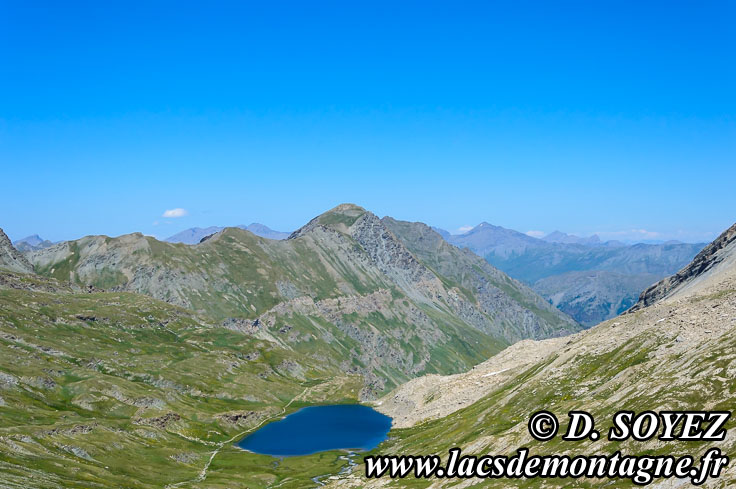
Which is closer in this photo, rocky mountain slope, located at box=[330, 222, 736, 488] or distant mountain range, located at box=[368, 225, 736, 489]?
distant mountain range, located at box=[368, 225, 736, 489]

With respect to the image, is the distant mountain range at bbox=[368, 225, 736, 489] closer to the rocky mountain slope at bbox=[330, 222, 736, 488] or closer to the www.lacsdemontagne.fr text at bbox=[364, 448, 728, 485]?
the rocky mountain slope at bbox=[330, 222, 736, 488]

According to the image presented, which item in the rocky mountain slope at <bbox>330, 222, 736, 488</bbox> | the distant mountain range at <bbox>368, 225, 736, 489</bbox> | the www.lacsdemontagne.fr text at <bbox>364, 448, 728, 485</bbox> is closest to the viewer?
the www.lacsdemontagne.fr text at <bbox>364, 448, 728, 485</bbox>

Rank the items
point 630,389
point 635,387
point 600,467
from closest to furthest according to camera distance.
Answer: point 600,467 < point 635,387 < point 630,389

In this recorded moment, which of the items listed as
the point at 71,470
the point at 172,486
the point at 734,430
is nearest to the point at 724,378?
the point at 734,430

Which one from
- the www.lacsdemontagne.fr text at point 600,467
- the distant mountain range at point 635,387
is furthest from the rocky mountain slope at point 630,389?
the www.lacsdemontagne.fr text at point 600,467

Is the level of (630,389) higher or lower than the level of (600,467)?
higher

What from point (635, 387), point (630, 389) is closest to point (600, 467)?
point (630, 389)

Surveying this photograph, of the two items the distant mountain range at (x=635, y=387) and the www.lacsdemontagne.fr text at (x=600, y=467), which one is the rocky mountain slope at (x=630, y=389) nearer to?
the distant mountain range at (x=635, y=387)

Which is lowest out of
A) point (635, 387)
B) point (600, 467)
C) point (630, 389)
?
point (600, 467)

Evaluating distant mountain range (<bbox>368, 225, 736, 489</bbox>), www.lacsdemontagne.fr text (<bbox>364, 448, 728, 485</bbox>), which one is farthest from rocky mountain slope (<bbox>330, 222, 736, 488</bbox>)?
www.lacsdemontagne.fr text (<bbox>364, 448, 728, 485</bbox>)

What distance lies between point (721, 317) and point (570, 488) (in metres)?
92.2

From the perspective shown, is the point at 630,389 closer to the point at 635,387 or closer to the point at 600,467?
Result: the point at 635,387

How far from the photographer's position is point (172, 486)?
17500 centimetres

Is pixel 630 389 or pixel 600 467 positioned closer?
pixel 600 467
